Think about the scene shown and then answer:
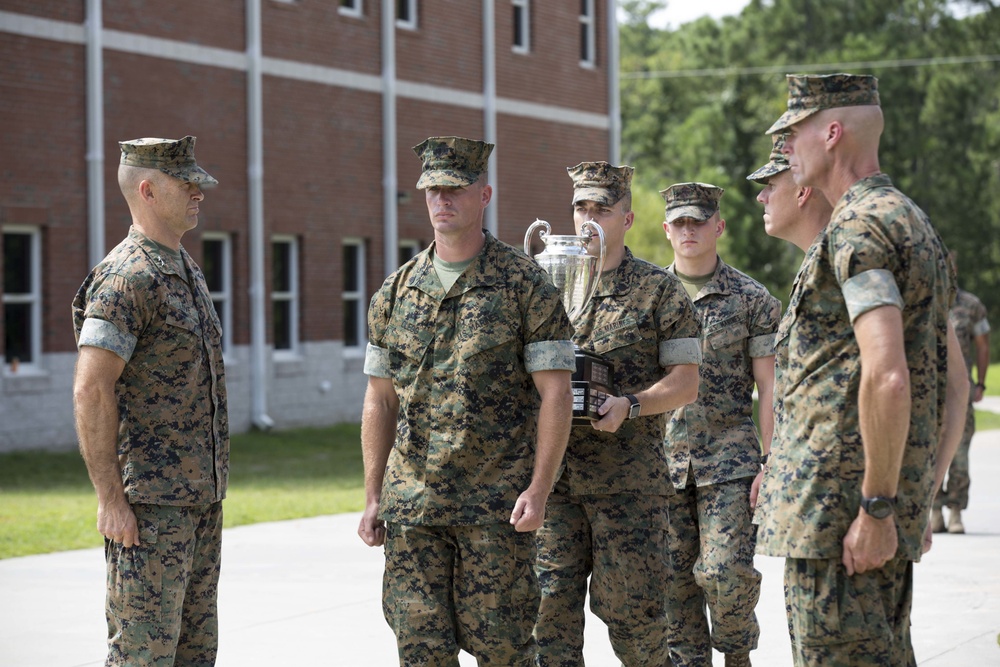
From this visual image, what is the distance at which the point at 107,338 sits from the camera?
5.80 metres

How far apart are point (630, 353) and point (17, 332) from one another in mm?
14859

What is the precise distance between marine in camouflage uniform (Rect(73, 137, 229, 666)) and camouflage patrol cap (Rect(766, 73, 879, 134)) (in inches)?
105

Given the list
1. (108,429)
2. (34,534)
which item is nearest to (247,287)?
(34,534)

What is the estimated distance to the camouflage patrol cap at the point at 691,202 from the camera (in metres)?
7.59

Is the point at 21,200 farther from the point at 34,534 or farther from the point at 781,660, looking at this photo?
the point at 781,660

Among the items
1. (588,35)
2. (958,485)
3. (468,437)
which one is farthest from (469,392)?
(588,35)

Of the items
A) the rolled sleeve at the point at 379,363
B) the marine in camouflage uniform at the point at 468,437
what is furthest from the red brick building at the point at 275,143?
the marine in camouflage uniform at the point at 468,437

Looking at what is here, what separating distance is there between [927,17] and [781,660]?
56.5 meters

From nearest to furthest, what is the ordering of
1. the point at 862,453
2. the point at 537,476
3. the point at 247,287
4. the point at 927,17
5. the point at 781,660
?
1. the point at 862,453
2. the point at 537,476
3. the point at 781,660
4. the point at 247,287
5. the point at 927,17

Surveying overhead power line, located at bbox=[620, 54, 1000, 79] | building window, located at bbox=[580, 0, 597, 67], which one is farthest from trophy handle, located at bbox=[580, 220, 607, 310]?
overhead power line, located at bbox=[620, 54, 1000, 79]

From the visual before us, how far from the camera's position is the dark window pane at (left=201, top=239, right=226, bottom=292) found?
23.1 meters

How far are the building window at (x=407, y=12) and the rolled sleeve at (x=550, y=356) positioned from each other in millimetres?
21782

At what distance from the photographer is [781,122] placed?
477cm

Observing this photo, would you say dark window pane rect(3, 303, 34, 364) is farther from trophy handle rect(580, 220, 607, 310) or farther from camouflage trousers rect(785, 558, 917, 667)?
camouflage trousers rect(785, 558, 917, 667)
